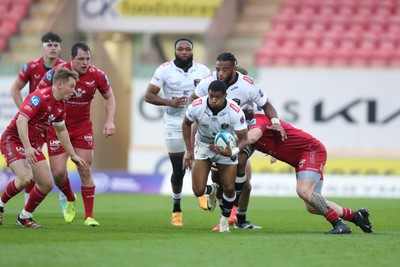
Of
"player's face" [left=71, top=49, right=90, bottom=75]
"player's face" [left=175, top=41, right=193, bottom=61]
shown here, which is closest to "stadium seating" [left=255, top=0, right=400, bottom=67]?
"player's face" [left=175, top=41, right=193, bottom=61]

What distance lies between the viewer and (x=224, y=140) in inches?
466

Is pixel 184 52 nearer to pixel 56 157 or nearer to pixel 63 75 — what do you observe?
pixel 56 157

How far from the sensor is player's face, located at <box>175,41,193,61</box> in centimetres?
1423

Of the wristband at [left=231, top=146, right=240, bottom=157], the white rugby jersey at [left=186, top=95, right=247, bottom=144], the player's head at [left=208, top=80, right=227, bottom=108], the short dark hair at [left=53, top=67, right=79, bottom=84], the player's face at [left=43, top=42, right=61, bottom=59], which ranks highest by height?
the player's face at [left=43, top=42, right=61, bottom=59]

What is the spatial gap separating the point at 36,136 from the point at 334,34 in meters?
14.3

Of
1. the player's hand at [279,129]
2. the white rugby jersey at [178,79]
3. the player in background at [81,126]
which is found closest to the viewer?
the player's hand at [279,129]

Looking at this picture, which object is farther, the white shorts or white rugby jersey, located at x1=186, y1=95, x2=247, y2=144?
the white shorts

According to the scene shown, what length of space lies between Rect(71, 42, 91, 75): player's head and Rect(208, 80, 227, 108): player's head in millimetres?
2213

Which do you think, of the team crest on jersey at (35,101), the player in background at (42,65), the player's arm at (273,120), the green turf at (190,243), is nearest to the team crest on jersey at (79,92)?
the player in background at (42,65)

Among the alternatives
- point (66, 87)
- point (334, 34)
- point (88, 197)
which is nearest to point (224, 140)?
point (66, 87)

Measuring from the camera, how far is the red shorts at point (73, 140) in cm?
1351

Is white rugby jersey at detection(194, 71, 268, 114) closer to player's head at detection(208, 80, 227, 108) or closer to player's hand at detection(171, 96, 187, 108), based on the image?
player's head at detection(208, 80, 227, 108)

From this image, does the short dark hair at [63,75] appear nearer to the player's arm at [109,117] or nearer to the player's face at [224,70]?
the player's arm at [109,117]

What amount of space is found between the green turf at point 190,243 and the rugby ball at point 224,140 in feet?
3.49
